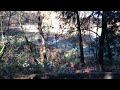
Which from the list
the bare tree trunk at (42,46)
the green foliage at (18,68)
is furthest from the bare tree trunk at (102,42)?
the bare tree trunk at (42,46)

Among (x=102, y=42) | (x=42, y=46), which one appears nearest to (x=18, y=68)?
(x=42, y=46)

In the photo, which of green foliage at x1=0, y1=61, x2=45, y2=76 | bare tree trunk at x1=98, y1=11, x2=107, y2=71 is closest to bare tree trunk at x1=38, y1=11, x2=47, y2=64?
green foliage at x1=0, y1=61, x2=45, y2=76

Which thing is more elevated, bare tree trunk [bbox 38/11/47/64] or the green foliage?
bare tree trunk [bbox 38/11/47/64]

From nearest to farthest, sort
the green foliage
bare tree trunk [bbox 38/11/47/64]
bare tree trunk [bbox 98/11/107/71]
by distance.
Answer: bare tree trunk [bbox 98/11/107/71] → the green foliage → bare tree trunk [bbox 38/11/47/64]

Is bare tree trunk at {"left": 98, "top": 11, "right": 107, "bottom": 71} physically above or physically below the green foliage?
above

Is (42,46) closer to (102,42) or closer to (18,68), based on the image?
(18,68)

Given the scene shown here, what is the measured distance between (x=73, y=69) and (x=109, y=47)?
2095 mm

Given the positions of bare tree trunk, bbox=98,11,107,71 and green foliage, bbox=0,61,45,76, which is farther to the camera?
green foliage, bbox=0,61,45,76

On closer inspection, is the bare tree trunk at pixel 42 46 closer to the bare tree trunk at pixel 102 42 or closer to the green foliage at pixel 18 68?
the green foliage at pixel 18 68

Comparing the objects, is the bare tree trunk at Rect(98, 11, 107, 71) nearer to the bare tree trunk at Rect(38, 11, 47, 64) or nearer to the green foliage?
the green foliage

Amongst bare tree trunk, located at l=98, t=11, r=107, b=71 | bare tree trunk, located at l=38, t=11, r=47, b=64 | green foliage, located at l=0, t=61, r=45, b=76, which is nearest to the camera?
bare tree trunk, located at l=98, t=11, r=107, b=71
